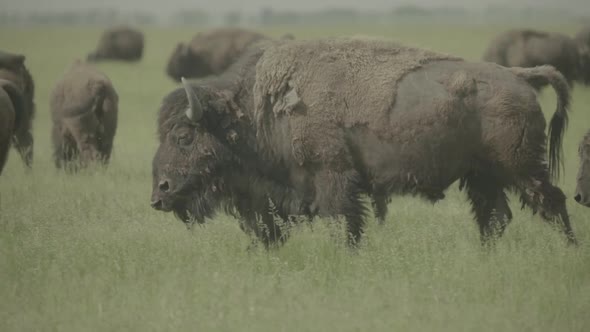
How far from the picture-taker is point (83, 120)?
1211 cm

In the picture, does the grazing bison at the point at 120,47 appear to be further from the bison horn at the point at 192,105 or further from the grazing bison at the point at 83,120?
the bison horn at the point at 192,105

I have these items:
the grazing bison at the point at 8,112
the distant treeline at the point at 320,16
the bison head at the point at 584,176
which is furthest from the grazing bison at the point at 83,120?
the distant treeline at the point at 320,16

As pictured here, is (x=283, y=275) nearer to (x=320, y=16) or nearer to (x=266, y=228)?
(x=266, y=228)

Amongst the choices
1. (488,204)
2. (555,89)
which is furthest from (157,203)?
(555,89)

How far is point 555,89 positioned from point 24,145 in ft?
28.2

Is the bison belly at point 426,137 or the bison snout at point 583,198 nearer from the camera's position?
the bison belly at point 426,137

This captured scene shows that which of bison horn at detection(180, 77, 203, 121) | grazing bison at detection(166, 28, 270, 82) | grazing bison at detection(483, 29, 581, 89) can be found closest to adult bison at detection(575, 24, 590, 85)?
grazing bison at detection(483, 29, 581, 89)

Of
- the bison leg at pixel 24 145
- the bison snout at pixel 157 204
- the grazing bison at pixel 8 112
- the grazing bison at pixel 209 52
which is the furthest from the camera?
the grazing bison at pixel 209 52

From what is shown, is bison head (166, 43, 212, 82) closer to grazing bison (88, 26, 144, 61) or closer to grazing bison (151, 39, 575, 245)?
grazing bison (88, 26, 144, 61)

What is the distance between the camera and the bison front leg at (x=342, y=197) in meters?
6.94

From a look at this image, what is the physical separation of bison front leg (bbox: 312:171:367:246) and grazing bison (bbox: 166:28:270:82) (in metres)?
21.1

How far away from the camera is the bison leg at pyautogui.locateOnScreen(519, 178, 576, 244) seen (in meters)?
6.93

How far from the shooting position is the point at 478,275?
606 centimetres

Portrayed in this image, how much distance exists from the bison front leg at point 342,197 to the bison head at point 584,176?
1870 millimetres
